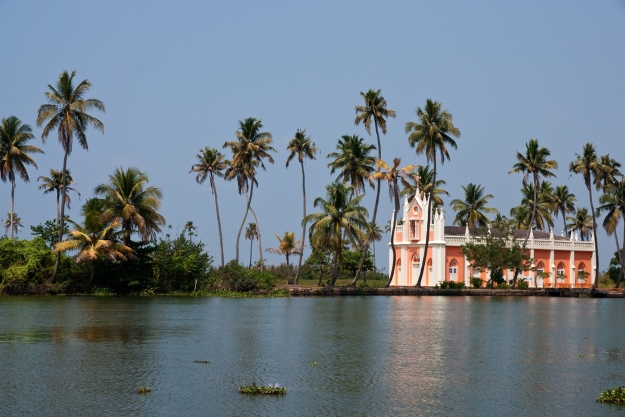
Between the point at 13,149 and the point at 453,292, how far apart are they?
35130 millimetres

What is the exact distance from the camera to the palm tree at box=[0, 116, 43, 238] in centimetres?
5554

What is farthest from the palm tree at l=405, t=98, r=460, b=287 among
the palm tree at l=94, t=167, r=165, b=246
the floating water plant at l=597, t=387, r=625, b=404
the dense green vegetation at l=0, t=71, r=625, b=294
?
the floating water plant at l=597, t=387, r=625, b=404

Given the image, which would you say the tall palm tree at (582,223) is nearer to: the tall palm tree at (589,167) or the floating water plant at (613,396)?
the tall palm tree at (589,167)

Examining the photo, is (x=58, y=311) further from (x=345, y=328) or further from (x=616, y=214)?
(x=616, y=214)

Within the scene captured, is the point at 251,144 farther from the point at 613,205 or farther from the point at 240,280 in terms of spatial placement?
the point at 613,205

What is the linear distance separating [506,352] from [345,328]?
8.16 meters

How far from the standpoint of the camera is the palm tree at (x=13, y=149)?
55537 mm

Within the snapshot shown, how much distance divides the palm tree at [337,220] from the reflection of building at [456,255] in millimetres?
13934

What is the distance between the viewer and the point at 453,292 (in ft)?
215

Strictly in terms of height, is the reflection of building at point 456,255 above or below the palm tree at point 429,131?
below

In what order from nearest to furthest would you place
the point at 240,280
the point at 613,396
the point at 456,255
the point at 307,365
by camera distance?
the point at 613,396 → the point at 307,365 → the point at 240,280 → the point at 456,255

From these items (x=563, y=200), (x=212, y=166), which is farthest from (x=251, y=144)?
(x=563, y=200)

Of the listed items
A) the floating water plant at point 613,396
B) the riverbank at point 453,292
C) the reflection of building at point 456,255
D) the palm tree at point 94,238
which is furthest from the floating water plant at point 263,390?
the reflection of building at point 456,255

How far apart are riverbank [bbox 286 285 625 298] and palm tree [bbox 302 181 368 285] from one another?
332 cm
